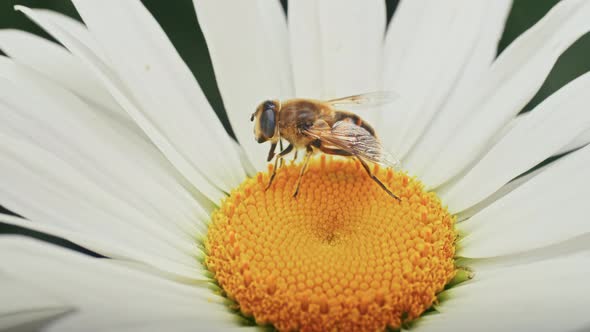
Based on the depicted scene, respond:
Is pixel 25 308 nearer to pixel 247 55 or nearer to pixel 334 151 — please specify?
pixel 334 151

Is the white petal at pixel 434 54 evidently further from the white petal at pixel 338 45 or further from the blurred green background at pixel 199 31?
the blurred green background at pixel 199 31

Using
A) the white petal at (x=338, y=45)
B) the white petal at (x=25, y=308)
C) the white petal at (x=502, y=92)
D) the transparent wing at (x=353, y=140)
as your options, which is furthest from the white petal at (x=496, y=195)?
the white petal at (x=25, y=308)

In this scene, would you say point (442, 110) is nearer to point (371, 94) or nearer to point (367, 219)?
point (371, 94)

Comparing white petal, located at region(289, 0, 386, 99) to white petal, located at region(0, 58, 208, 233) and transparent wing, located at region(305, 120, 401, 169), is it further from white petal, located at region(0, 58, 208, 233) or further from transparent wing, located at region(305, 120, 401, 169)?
white petal, located at region(0, 58, 208, 233)

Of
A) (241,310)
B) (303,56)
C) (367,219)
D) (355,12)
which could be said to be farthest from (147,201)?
(355,12)

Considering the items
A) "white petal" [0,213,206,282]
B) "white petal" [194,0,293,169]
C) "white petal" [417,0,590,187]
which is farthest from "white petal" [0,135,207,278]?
"white petal" [417,0,590,187]

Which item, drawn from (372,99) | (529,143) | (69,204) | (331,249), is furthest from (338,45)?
(69,204)

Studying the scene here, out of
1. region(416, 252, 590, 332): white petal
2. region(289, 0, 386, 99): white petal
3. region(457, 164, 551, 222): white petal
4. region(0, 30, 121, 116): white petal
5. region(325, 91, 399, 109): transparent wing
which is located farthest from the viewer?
region(289, 0, 386, 99): white petal
